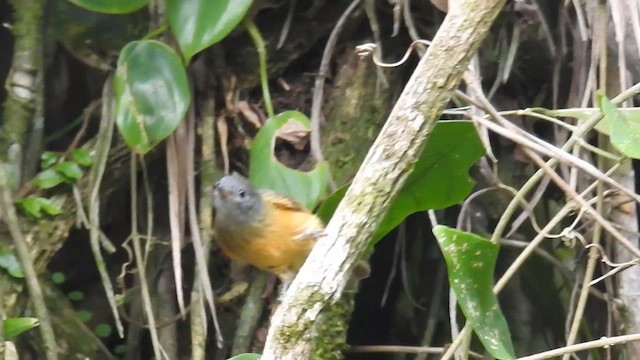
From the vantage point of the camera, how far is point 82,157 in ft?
4.79

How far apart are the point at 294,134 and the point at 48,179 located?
410 mm

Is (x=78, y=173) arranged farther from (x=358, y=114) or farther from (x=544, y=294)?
(x=544, y=294)

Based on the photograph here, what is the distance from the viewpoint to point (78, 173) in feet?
4.74

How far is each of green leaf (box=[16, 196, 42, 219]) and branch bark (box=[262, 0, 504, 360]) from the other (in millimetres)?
663

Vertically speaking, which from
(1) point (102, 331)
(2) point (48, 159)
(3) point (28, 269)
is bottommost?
(1) point (102, 331)

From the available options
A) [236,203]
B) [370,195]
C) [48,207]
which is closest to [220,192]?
[236,203]

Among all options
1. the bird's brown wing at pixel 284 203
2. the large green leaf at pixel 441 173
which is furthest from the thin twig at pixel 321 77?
the large green leaf at pixel 441 173

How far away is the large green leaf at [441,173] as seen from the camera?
1166mm

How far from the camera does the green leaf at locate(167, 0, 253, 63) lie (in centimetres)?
135

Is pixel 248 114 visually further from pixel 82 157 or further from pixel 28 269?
pixel 28 269

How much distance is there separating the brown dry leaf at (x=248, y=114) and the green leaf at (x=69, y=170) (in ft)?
0.97

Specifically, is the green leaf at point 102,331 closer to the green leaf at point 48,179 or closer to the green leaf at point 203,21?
the green leaf at point 48,179

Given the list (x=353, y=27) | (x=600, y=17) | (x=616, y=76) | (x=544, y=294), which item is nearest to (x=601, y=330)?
(x=544, y=294)

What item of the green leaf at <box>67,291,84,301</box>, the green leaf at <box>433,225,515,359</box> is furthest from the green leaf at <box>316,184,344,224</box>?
the green leaf at <box>67,291,84,301</box>
